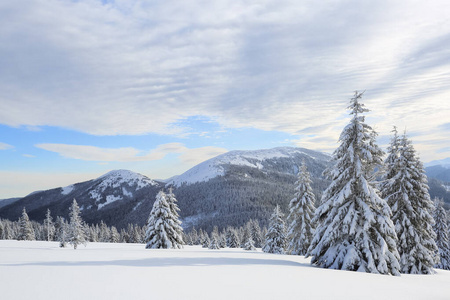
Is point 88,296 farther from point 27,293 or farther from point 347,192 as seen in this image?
point 347,192

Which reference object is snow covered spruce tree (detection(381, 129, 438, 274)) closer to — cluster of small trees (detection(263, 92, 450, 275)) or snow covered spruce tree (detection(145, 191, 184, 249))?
cluster of small trees (detection(263, 92, 450, 275))

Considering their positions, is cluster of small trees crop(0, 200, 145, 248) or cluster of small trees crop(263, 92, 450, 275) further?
cluster of small trees crop(0, 200, 145, 248)

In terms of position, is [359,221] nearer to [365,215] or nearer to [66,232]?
[365,215]

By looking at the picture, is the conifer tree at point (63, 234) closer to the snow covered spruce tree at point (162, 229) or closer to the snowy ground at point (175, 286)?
the snow covered spruce tree at point (162, 229)

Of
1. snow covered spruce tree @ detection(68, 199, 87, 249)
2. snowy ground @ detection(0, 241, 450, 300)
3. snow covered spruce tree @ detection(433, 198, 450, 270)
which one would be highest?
snowy ground @ detection(0, 241, 450, 300)

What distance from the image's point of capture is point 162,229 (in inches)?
1115

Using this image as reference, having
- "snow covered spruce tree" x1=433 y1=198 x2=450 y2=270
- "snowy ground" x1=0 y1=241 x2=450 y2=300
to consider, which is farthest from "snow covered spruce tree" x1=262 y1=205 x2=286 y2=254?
"snowy ground" x1=0 y1=241 x2=450 y2=300

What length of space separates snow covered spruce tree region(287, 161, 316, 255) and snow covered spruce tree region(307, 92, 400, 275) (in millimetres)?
15320

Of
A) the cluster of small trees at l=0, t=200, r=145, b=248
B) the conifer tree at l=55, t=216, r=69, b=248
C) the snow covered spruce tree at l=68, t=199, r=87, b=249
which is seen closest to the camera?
the snow covered spruce tree at l=68, t=199, r=87, b=249

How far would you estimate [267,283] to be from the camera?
6711mm

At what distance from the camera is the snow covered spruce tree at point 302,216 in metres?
28.8

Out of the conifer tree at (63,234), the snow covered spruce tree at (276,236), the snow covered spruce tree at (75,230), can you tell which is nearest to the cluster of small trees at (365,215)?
the snow covered spruce tree at (276,236)

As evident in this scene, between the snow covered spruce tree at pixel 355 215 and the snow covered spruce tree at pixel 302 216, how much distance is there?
15320mm

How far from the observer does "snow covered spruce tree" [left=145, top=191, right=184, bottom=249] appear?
92.0 feet
